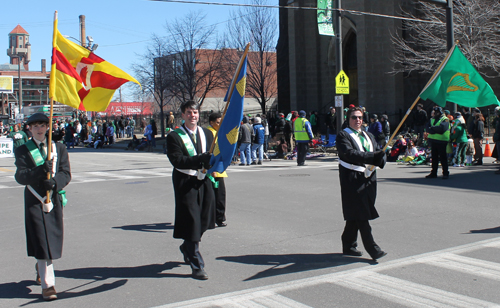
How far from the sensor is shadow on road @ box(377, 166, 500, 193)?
39.8 feet

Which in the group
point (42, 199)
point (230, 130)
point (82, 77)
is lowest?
point (42, 199)

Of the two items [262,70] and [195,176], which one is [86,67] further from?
[262,70]

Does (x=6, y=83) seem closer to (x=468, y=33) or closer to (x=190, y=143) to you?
(x=468, y=33)

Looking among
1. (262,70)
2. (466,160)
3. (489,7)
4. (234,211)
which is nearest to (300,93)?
(262,70)

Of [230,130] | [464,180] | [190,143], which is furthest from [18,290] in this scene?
[464,180]

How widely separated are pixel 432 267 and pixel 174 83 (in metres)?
33.3

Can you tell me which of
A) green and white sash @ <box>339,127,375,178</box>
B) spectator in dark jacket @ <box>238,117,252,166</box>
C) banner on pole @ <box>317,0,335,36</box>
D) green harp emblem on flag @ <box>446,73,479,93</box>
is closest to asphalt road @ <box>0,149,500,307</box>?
green and white sash @ <box>339,127,375,178</box>

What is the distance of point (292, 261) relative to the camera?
20.5ft

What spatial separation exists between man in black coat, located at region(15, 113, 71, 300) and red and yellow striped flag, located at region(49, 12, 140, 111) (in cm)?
65

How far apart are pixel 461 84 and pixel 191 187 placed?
3.79 metres

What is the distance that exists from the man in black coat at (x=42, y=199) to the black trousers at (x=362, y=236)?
316cm

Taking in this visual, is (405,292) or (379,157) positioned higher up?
(379,157)

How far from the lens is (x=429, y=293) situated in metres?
4.99

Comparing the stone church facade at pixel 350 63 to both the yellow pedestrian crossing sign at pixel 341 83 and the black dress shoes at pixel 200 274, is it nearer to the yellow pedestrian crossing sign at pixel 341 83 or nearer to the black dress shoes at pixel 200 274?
the yellow pedestrian crossing sign at pixel 341 83
